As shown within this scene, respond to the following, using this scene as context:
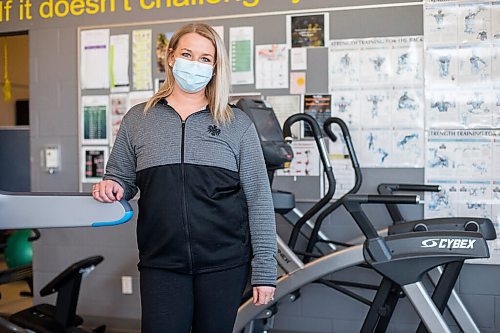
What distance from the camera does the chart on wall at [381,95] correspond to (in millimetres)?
3828

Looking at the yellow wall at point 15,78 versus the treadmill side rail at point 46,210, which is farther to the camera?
the yellow wall at point 15,78

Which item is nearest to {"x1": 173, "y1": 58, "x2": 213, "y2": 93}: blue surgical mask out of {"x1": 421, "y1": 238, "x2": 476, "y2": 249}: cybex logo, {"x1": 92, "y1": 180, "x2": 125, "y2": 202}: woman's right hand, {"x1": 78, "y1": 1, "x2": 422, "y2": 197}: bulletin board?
{"x1": 92, "y1": 180, "x2": 125, "y2": 202}: woman's right hand

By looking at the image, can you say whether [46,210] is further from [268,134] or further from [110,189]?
[268,134]

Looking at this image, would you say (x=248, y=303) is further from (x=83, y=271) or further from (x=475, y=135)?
(x=475, y=135)

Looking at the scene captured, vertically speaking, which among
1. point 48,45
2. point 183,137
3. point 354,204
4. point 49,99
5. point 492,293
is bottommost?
point 492,293

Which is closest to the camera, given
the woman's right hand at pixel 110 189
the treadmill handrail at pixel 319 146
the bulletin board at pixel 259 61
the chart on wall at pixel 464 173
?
the woman's right hand at pixel 110 189

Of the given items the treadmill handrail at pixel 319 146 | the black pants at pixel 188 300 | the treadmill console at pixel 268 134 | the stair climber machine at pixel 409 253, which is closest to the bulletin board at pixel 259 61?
the treadmill handrail at pixel 319 146

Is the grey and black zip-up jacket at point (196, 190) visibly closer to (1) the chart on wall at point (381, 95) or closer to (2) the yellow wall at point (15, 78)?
(1) the chart on wall at point (381, 95)

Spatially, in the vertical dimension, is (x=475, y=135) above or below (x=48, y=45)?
below

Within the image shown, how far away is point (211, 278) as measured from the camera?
2055mm

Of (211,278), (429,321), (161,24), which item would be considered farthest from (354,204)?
(161,24)

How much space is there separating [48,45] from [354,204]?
2.82 metres

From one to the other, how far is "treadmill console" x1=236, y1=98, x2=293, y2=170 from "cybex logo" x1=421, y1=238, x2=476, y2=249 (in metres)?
0.84

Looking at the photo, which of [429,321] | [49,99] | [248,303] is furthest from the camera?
[49,99]
